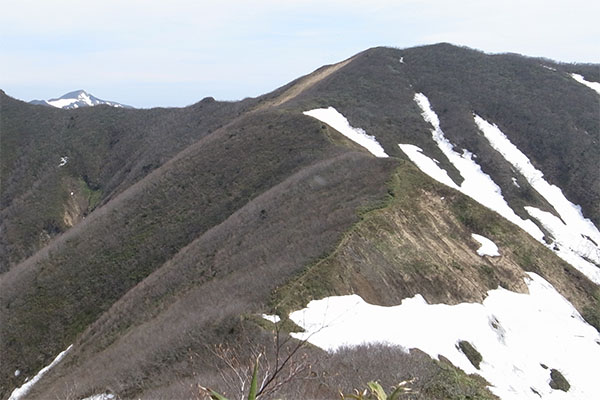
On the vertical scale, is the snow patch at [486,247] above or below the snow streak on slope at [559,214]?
above

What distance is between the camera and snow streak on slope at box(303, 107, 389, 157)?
5147cm

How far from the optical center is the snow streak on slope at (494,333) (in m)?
17.4

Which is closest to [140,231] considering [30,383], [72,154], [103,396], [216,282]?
[30,383]

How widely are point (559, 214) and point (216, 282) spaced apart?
1737 inches

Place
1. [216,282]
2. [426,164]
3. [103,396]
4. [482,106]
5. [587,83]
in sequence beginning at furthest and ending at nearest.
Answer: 1. [587,83]
2. [482,106]
3. [426,164]
4. [216,282]
5. [103,396]

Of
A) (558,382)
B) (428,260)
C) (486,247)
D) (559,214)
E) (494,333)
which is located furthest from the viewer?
(559,214)

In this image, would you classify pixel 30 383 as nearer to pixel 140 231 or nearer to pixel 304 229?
pixel 140 231

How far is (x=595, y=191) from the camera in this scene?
57.5 m

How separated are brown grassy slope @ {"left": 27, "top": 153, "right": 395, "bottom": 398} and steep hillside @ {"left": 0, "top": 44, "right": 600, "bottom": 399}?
0.53 feet

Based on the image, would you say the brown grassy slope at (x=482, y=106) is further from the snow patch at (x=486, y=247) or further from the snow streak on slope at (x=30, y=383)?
the snow streak on slope at (x=30, y=383)

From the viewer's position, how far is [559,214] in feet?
179

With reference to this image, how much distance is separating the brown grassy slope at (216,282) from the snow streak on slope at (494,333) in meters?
3.03

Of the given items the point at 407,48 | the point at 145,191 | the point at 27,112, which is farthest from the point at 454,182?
the point at 27,112

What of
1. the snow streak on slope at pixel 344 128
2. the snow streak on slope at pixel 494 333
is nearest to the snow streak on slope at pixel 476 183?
the snow streak on slope at pixel 344 128
